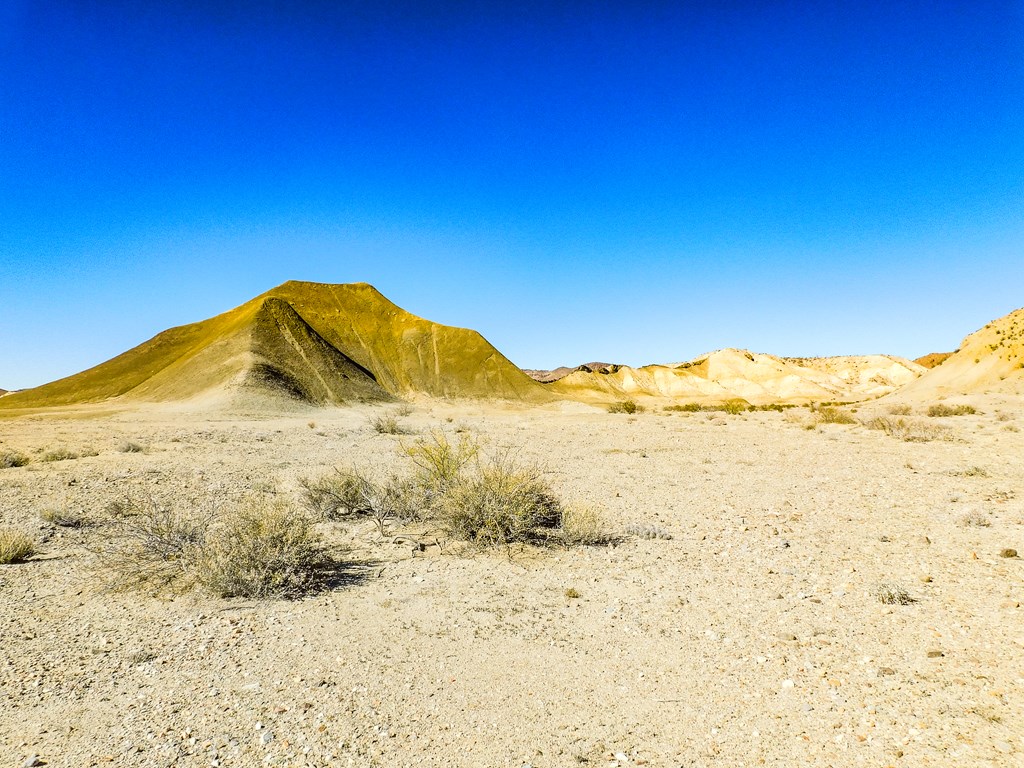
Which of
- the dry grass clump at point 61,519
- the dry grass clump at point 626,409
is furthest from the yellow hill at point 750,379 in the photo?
the dry grass clump at point 61,519

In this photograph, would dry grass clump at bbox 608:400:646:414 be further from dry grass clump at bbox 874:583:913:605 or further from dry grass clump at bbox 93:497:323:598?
dry grass clump at bbox 93:497:323:598

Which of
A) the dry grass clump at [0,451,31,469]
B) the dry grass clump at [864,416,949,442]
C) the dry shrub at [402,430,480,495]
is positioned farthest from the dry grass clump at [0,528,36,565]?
the dry grass clump at [864,416,949,442]

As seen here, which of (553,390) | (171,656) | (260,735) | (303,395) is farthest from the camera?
(553,390)

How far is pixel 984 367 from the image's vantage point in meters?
36.6

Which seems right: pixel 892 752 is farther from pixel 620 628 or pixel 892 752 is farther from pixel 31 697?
pixel 31 697

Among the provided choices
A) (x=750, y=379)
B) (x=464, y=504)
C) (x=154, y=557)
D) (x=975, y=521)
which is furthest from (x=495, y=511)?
(x=750, y=379)

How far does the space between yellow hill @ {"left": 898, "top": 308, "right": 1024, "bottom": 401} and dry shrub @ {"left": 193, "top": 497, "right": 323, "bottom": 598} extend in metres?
40.0

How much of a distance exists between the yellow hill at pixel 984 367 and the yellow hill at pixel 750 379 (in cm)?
3244

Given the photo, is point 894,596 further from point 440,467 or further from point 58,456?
point 58,456

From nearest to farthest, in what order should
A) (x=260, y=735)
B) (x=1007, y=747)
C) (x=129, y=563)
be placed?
(x=1007, y=747), (x=260, y=735), (x=129, y=563)

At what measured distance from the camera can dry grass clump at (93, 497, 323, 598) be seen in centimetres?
543

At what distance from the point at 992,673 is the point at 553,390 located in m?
80.1

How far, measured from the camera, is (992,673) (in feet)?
12.1

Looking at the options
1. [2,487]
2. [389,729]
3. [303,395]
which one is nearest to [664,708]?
[389,729]
